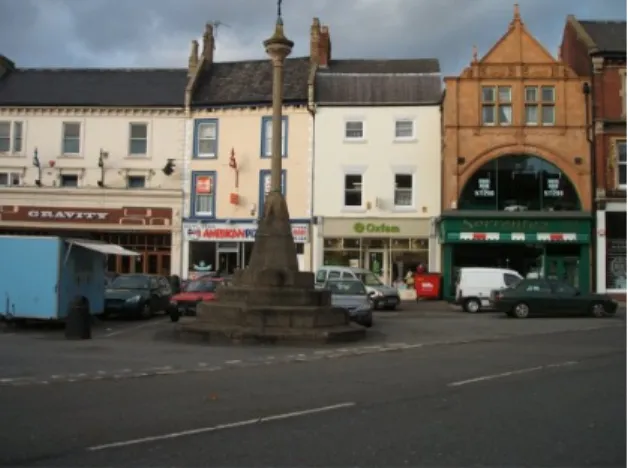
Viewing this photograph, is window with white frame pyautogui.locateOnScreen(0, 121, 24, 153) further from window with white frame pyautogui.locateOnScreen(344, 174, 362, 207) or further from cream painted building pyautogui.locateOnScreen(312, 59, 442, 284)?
window with white frame pyautogui.locateOnScreen(344, 174, 362, 207)

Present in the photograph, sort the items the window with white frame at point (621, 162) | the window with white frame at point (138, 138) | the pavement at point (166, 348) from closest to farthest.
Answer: the pavement at point (166, 348)
the window with white frame at point (621, 162)
the window with white frame at point (138, 138)

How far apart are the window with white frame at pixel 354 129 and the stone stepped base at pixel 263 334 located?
20.2m

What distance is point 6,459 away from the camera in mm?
6785

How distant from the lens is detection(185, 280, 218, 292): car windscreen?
2617 cm

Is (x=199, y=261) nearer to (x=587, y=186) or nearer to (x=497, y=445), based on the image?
(x=587, y=186)

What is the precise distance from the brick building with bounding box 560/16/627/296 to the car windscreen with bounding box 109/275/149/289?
20786 mm

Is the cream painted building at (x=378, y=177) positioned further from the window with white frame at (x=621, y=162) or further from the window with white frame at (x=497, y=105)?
the window with white frame at (x=621, y=162)

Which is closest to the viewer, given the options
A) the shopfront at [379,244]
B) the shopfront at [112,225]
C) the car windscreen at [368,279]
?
the car windscreen at [368,279]

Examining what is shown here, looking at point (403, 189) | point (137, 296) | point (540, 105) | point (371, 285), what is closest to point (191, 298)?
point (137, 296)

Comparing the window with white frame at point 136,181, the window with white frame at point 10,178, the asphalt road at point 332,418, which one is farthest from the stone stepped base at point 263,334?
the window with white frame at point 10,178

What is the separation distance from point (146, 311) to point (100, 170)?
605 inches

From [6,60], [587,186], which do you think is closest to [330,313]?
[587,186]

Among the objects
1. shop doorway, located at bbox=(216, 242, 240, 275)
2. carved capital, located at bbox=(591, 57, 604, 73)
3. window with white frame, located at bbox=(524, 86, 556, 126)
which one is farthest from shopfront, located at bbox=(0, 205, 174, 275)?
carved capital, located at bbox=(591, 57, 604, 73)

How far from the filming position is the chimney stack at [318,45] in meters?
39.4
